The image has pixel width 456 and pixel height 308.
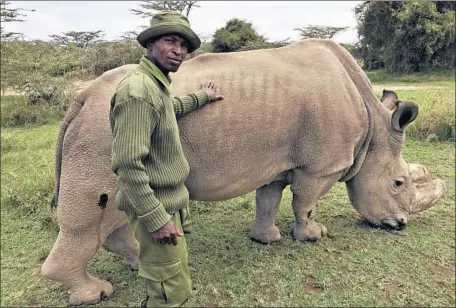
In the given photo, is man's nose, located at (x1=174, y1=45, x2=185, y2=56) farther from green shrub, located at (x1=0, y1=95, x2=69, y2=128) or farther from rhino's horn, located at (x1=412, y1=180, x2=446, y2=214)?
green shrub, located at (x1=0, y1=95, x2=69, y2=128)

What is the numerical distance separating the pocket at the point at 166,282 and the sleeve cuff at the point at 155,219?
0.35 meters

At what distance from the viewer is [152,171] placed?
88.4 inches

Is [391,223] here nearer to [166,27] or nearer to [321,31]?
[166,27]

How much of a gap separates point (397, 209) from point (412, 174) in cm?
41

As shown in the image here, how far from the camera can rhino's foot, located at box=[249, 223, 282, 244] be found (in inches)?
169

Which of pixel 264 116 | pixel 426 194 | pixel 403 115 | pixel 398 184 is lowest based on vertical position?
pixel 426 194

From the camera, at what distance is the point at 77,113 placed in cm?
306

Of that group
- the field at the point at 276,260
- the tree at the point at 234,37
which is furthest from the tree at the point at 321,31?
the field at the point at 276,260

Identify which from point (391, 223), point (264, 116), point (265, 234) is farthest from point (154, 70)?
point (391, 223)

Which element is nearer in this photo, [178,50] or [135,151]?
[135,151]

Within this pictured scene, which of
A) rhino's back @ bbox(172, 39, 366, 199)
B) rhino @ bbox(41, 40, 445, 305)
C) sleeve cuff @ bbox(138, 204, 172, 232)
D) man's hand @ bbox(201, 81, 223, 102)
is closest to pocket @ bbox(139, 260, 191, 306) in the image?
sleeve cuff @ bbox(138, 204, 172, 232)

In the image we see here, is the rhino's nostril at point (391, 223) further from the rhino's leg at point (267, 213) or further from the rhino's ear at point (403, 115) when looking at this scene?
the rhino's leg at point (267, 213)

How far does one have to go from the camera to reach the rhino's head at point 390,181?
413cm

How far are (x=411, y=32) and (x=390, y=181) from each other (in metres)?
19.4
